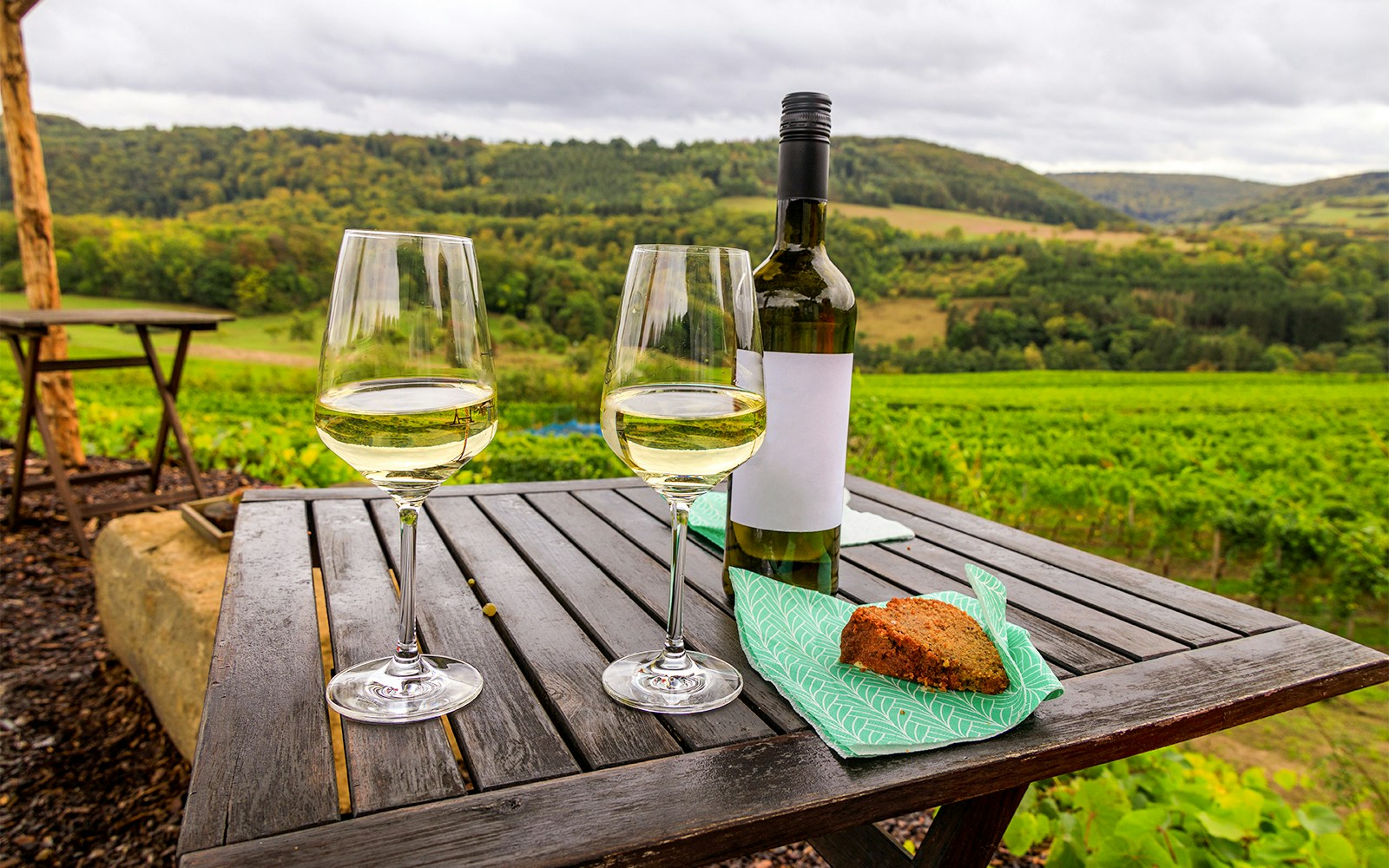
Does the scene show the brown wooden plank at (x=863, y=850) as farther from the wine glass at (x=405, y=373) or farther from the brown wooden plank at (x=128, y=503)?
the brown wooden plank at (x=128, y=503)

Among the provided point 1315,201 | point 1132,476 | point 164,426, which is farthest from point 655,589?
point 1315,201

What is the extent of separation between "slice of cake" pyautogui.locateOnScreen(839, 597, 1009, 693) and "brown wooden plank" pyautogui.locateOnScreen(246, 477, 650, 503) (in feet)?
3.37

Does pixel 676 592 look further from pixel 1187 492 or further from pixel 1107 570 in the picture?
pixel 1187 492

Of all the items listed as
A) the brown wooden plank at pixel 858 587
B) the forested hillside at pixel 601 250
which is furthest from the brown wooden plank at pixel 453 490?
the forested hillside at pixel 601 250

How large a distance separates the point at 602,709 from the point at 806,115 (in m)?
0.76

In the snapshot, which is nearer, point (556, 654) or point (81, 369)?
point (556, 654)

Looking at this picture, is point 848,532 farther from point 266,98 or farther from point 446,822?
point 266,98

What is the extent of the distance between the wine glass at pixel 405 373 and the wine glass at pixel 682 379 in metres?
0.14

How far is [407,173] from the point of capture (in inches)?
940

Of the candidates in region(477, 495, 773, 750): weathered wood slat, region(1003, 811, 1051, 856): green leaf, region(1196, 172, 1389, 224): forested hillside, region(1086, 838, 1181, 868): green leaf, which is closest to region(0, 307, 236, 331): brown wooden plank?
region(477, 495, 773, 750): weathered wood slat

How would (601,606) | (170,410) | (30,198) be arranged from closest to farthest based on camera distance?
(601,606)
(170,410)
(30,198)

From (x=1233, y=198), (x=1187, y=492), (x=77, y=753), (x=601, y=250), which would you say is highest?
(x=1233, y=198)

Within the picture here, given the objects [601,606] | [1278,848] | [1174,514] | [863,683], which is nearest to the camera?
[863,683]

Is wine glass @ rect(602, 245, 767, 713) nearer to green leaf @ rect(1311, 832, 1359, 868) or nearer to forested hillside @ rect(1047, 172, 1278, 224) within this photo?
green leaf @ rect(1311, 832, 1359, 868)
